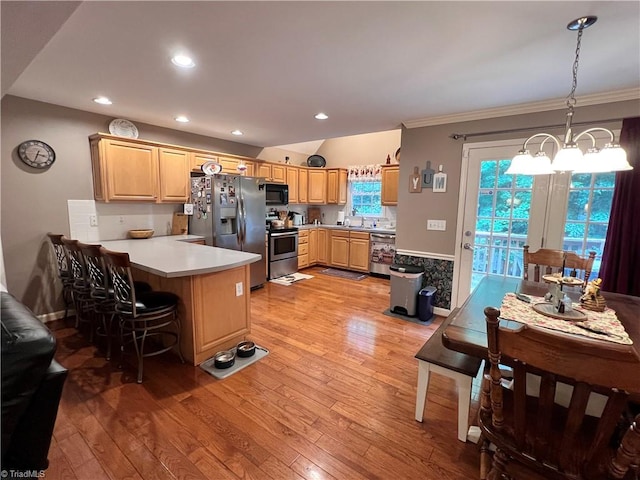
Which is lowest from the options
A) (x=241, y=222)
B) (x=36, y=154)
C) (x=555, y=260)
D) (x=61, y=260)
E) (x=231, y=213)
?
(x=61, y=260)

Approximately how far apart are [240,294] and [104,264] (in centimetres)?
111

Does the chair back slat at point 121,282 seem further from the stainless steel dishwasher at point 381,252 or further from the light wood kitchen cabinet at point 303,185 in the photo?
the light wood kitchen cabinet at point 303,185

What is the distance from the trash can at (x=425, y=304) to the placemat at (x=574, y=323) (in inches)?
62.2

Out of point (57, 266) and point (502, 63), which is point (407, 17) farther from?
point (57, 266)

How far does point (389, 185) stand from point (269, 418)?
453 centimetres

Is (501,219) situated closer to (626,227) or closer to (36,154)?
(626,227)

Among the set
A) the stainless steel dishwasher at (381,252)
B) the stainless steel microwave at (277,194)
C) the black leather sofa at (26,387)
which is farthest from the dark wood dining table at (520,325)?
the stainless steel microwave at (277,194)

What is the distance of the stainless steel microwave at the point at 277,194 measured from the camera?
17.8 feet

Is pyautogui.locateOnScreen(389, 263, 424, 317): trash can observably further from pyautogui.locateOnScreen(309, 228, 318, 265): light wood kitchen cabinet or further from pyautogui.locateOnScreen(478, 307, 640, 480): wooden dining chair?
pyautogui.locateOnScreen(309, 228, 318, 265): light wood kitchen cabinet

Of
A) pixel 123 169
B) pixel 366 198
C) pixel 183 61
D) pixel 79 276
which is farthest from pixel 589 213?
pixel 123 169

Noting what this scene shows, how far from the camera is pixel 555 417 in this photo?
4.15ft

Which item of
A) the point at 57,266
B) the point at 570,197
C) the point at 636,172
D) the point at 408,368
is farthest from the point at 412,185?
the point at 57,266

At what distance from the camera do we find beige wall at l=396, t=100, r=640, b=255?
3049mm

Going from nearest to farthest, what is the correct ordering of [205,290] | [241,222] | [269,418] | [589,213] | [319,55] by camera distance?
[269,418], [319,55], [205,290], [589,213], [241,222]
